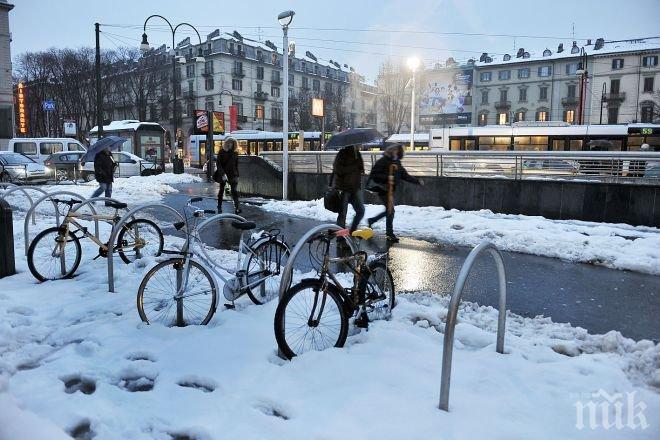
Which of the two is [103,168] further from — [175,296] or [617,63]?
[617,63]

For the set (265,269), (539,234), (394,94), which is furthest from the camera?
(394,94)

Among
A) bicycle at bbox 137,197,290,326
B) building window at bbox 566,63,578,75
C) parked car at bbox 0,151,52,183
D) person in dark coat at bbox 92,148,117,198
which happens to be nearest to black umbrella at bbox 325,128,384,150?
bicycle at bbox 137,197,290,326

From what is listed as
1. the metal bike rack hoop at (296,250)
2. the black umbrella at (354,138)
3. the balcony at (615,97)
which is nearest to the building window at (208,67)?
the balcony at (615,97)

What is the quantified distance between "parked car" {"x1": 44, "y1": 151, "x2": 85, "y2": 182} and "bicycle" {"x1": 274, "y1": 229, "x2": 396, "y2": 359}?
23.2 metres

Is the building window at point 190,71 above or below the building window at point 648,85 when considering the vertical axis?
above

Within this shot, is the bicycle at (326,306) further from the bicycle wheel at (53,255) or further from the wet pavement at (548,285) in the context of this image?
the bicycle wheel at (53,255)

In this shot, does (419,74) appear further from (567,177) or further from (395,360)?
(395,360)

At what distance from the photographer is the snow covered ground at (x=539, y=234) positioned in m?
8.19

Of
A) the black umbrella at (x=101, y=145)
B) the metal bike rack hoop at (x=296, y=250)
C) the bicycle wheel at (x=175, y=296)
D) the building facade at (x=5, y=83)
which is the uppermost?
the building facade at (x=5, y=83)

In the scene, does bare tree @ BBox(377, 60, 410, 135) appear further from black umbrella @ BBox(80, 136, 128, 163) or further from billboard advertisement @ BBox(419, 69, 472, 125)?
black umbrella @ BBox(80, 136, 128, 163)

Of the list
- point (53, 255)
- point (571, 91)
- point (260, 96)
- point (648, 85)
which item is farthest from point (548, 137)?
point (260, 96)

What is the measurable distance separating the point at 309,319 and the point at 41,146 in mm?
31729

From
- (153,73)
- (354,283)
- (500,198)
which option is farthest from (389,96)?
(354,283)

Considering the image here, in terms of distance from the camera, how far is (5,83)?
4409 centimetres
